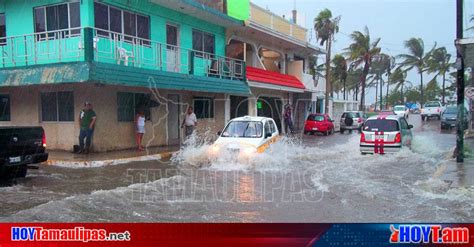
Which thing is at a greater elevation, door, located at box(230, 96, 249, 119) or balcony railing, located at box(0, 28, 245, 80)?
balcony railing, located at box(0, 28, 245, 80)

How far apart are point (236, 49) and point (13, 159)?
14447mm

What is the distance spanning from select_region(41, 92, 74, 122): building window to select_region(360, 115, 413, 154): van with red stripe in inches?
378

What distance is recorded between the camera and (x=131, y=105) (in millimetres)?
14750

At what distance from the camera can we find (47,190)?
828cm

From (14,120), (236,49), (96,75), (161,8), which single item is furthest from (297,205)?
(236,49)

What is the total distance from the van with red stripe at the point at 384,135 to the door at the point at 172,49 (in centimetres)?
732

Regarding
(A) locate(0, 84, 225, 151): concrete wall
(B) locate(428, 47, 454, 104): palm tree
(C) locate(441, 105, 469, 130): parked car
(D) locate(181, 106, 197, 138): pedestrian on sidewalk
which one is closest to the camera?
(B) locate(428, 47, 454, 104): palm tree

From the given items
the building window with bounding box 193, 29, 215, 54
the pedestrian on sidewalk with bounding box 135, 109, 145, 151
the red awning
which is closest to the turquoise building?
the pedestrian on sidewalk with bounding box 135, 109, 145, 151

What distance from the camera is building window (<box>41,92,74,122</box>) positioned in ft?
43.9

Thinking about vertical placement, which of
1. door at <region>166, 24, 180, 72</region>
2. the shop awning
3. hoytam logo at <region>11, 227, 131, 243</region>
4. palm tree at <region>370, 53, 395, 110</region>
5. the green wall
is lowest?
hoytam logo at <region>11, 227, 131, 243</region>

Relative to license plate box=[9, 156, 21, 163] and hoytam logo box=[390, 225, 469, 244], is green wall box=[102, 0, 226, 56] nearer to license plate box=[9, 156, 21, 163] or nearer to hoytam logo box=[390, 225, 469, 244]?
license plate box=[9, 156, 21, 163]

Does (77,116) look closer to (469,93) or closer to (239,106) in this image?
(239,106)

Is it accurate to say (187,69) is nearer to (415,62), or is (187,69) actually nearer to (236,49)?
(236,49)

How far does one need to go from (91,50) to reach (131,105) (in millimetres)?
3223
